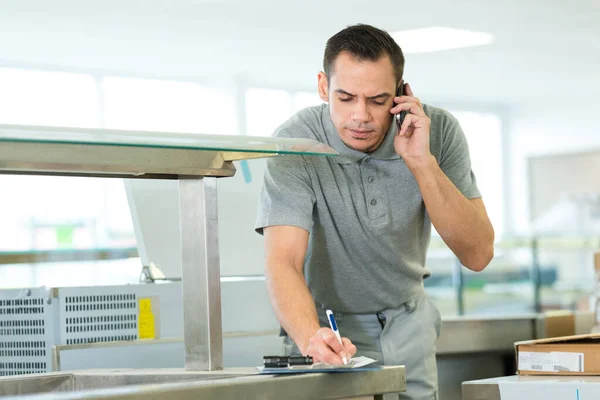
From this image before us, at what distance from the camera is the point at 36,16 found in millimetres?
6953

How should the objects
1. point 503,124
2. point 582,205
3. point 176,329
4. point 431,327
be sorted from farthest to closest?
point 503,124 → point 582,205 → point 176,329 → point 431,327

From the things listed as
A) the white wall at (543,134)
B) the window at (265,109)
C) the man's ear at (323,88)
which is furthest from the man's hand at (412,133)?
the white wall at (543,134)

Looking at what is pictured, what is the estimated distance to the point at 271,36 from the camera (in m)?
8.12

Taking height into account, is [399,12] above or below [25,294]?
above

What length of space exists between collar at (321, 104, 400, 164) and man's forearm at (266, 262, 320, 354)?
279 mm

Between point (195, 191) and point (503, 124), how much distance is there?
459 inches

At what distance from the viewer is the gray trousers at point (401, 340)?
190 cm

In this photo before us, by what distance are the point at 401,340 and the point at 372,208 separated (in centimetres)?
29

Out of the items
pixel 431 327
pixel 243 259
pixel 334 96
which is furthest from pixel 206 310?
pixel 243 259

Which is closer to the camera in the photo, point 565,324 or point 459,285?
point 565,324

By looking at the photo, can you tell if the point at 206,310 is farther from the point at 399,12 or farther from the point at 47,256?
the point at 399,12

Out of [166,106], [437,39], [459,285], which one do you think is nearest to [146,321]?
[459,285]

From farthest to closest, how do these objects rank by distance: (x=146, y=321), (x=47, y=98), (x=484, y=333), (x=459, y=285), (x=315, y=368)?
(x=47, y=98)
(x=459, y=285)
(x=484, y=333)
(x=146, y=321)
(x=315, y=368)

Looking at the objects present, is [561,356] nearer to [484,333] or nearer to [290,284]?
[290,284]
